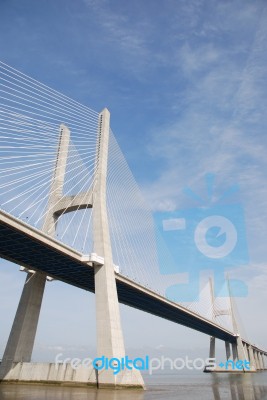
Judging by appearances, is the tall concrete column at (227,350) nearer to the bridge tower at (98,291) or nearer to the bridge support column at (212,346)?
the bridge support column at (212,346)

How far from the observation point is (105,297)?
1127 inches

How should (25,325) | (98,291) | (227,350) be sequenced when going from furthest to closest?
1. (227,350)
2. (25,325)
3. (98,291)

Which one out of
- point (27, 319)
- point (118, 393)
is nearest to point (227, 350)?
point (27, 319)

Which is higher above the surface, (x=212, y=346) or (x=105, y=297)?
(x=212, y=346)

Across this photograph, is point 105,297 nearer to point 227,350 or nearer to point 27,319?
point 27,319

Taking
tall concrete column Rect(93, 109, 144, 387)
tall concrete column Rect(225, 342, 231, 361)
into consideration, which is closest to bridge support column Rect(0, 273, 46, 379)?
tall concrete column Rect(93, 109, 144, 387)

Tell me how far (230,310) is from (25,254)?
72.0 metres

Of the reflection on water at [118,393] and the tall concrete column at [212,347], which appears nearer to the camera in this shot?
the reflection on water at [118,393]

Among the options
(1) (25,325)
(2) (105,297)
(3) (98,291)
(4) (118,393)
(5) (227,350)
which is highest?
(5) (227,350)

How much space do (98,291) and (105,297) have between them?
949mm

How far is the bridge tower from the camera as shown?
27.5m

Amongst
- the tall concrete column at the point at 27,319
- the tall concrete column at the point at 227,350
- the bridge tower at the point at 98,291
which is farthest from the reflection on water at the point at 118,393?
the tall concrete column at the point at 227,350

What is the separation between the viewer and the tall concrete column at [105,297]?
26.6m

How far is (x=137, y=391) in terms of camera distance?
25859 mm
